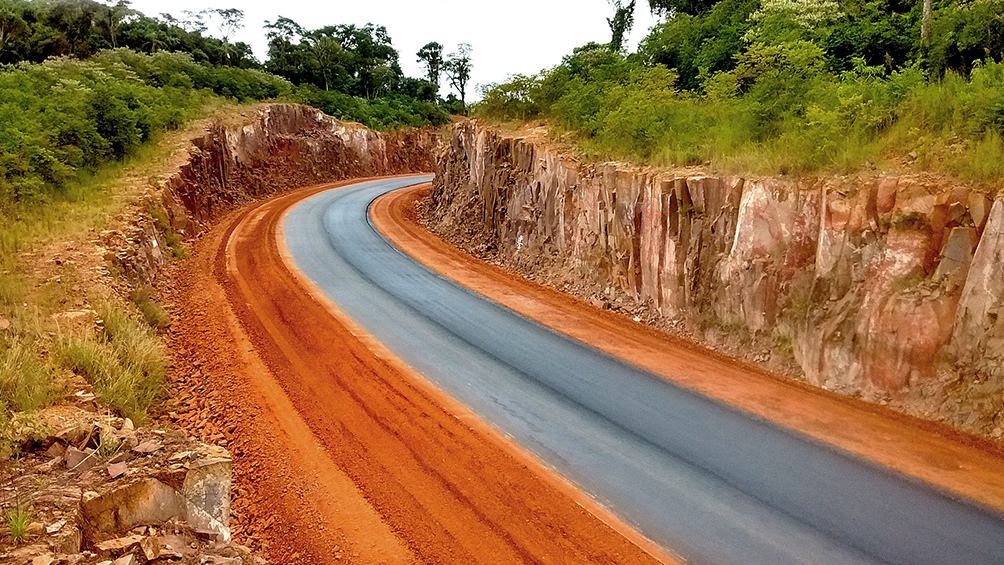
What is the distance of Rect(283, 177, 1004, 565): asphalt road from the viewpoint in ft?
17.2

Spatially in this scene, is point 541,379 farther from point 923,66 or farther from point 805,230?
point 923,66

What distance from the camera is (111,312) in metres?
8.85

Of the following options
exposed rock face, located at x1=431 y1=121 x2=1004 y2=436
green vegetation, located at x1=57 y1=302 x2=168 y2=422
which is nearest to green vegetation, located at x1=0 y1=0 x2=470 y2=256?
green vegetation, located at x1=57 y1=302 x2=168 y2=422

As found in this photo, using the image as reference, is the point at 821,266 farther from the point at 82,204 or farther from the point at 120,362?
the point at 82,204

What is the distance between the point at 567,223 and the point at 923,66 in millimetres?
8793

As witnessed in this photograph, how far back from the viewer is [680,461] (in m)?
6.59

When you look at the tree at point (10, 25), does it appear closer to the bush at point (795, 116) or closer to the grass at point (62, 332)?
the grass at point (62, 332)

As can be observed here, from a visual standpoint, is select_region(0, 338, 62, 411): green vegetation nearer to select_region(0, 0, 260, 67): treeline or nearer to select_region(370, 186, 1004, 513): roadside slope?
select_region(370, 186, 1004, 513): roadside slope

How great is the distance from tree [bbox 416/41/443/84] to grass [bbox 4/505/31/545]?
222ft

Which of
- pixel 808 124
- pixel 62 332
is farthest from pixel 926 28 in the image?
pixel 62 332

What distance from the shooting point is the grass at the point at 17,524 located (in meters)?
4.02

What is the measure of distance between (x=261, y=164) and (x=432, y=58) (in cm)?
4328

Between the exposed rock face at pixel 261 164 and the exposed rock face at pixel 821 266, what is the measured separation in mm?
10702

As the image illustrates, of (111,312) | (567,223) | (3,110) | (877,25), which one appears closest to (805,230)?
(567,223)
